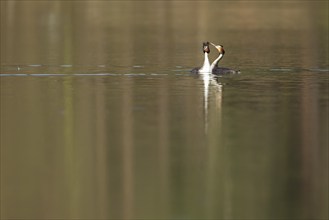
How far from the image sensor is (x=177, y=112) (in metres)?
26.7

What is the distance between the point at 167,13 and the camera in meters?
75.1

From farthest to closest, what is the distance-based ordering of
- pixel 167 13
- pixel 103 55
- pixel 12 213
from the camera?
pixel 167 13 → pixel 103 55 → pixel 12 213

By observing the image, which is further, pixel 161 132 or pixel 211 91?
pixel 211 91

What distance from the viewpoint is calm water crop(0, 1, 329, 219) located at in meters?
18.5

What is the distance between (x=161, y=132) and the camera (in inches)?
948

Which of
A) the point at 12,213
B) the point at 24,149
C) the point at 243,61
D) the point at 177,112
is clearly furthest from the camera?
the point at 243,61

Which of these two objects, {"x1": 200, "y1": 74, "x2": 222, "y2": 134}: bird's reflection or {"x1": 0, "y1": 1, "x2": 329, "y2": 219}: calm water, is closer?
{"x1": 0, "y1": 1, "x2": 329, "y2": 219}: calm water

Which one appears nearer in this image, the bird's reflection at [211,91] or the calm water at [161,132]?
the calm water at [161,132]

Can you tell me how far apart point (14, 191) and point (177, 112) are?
8.04m

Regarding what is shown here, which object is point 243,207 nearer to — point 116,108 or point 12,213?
point 12,213

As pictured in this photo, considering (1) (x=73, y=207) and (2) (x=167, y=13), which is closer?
(1) (x=73, y=207)

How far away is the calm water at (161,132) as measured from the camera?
18.5 meters

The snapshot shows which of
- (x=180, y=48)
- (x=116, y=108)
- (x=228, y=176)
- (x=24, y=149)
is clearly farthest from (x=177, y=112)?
(x=180, y=48)

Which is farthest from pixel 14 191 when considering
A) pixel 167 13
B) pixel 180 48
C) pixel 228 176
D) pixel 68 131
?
pixel 167 13
